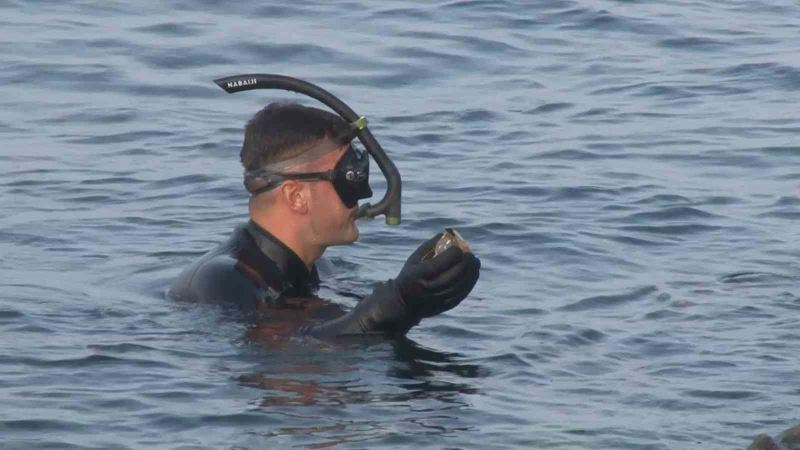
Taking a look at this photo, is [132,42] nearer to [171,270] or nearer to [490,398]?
[171,270]

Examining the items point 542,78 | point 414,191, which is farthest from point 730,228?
point 542,78

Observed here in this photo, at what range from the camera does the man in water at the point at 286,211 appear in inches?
306

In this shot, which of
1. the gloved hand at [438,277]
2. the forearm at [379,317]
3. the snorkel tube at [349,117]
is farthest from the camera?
the snorkel tube at [349,117]

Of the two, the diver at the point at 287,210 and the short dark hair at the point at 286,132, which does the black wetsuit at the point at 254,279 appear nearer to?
the diver at the point at 287,210

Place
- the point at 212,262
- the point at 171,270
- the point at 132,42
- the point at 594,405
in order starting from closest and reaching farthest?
1. the point at 594,405
2. the point at 212,262
3. the point at 171,270
4. the point at 132,42

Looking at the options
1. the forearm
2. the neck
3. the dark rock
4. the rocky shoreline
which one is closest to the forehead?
the neck

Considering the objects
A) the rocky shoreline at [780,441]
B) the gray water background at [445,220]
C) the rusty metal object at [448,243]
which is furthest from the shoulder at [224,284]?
the rocky shoreline at [780,441]

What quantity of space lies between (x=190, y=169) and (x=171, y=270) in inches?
94.9

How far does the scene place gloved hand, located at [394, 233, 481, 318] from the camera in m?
7.03

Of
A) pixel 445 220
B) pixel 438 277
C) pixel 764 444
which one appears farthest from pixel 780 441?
pixel 445 220

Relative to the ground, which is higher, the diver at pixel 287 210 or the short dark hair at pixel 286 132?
the short dark hair at pixel 286 132

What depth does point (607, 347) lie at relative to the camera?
7.90 meters

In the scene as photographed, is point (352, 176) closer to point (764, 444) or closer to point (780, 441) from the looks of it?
point (780, 441)

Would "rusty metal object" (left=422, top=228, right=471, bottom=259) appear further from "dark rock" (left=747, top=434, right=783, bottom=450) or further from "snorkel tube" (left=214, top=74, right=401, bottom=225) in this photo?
"dark rock" (left=747, top=434, right=783, bottom=450)
